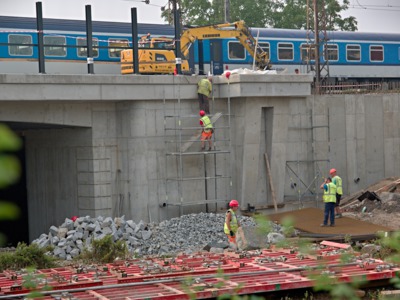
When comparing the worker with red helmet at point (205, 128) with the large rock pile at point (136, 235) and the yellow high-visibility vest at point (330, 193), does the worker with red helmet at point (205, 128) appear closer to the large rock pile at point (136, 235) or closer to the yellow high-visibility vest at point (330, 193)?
the large rock pile at point (136, 235)

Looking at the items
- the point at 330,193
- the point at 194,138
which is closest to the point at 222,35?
the point at 194,138

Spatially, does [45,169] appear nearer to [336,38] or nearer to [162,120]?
[162,120]

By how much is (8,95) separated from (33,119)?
1175 mm

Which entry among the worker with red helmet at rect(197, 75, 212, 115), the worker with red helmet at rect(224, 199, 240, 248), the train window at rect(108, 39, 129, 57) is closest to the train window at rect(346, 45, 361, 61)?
the train window at rect(108, 39, 129, 57)

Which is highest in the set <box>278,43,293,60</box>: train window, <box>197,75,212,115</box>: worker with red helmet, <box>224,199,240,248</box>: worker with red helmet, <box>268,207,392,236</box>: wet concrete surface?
<box>278,43,293,60</box>: train window

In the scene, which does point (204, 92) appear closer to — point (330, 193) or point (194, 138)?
point (194, 138)

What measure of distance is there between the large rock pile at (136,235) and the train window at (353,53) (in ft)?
63.6

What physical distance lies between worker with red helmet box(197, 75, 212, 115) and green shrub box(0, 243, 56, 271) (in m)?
7.41

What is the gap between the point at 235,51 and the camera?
33.6 m

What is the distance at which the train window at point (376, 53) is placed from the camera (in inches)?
1511

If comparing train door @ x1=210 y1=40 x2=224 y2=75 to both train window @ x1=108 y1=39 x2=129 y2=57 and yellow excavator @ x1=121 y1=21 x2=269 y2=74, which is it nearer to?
train window @ x1=108 y1=39 x2=129 y2=57

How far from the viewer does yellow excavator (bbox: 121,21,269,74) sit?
25.5 m

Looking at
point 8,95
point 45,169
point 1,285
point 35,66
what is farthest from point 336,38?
point 1,285

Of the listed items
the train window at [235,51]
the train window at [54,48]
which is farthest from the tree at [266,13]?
the train window at [54,48]
